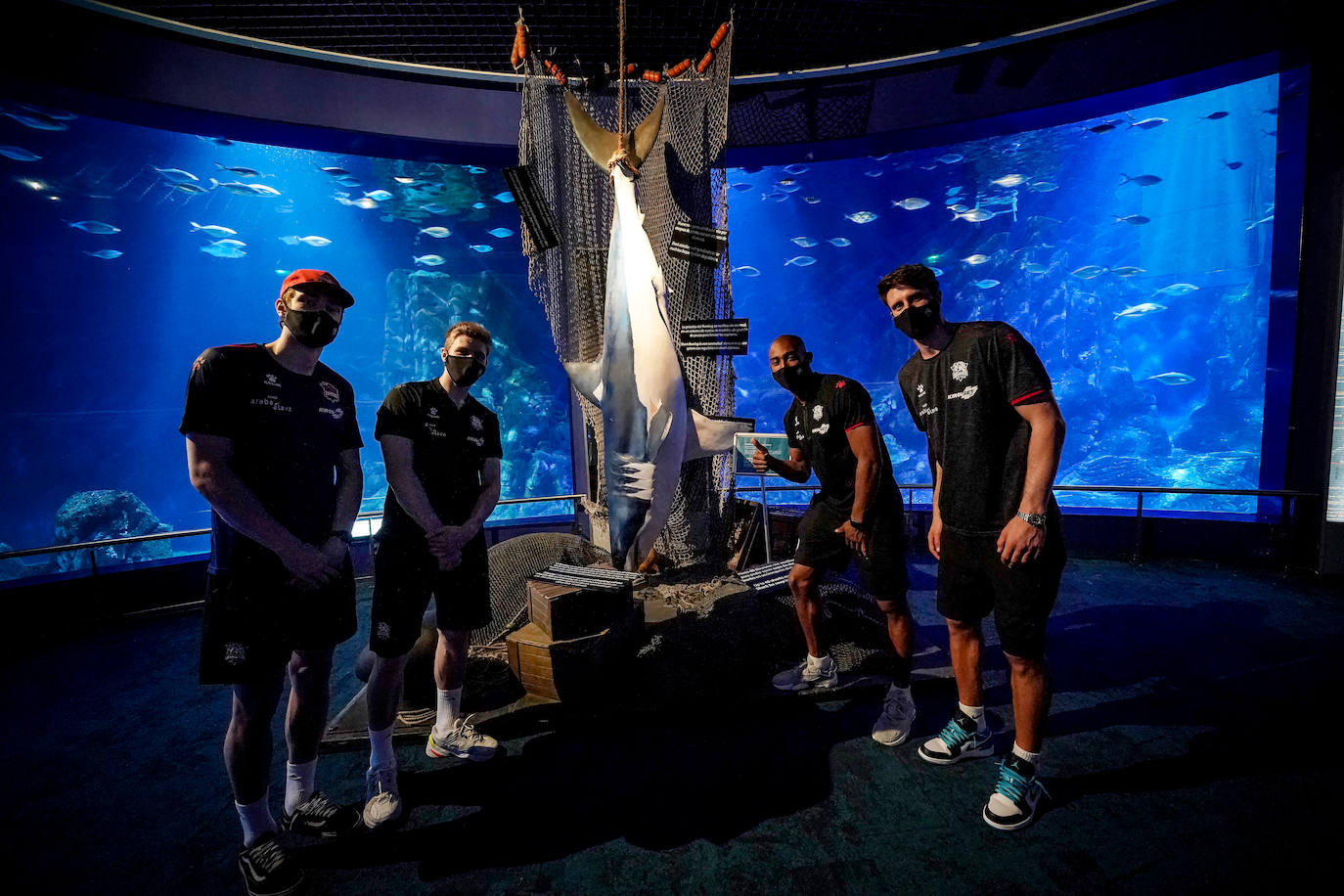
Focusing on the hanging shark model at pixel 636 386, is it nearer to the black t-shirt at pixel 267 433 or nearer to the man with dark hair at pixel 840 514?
the man with dark hair at pixel 840 514

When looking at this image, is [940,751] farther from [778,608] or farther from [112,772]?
[112,772]

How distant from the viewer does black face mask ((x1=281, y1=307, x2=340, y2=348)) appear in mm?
1914

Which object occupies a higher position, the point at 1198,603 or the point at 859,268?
the point at 859,268

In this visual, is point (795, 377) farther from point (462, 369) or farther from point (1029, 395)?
point (462, 369)

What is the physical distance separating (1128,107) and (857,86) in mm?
3197

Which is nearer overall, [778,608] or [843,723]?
[843,723]

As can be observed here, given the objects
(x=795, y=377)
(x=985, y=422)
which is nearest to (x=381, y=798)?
(x=795, y=377)

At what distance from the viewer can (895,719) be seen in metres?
2.63

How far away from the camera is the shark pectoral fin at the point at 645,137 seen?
2855 mm

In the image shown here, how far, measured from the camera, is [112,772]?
2580 millimetres

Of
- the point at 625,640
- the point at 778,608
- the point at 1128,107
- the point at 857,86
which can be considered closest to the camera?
the point at 625,640

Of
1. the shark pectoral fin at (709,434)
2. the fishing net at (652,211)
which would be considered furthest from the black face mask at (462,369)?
the fishing net at (652,211)

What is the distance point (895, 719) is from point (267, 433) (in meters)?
3.04

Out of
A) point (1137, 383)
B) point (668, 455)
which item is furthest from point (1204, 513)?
point (1137, 383)
